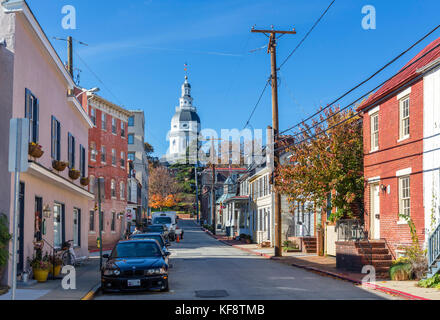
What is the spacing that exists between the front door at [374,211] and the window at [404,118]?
3.02 metres

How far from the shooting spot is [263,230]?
143 ft

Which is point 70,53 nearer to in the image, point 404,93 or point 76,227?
point 76,227

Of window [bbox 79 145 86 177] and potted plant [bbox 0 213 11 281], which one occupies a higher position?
window [bbox 79 145 86 177]

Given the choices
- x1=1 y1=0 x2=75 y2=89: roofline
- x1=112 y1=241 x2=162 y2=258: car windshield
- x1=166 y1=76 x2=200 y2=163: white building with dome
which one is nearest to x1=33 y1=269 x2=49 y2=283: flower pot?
x1=112 y1=241 x2=162 y2=258: car windshield

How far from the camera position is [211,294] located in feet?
44.6

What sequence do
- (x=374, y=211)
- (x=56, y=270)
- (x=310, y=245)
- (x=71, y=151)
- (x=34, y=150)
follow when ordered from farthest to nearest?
(x=310, y=245)
(x=71, y=151)
(x=374, y=211)
(x=56, y=270)
(x=34, y=150)

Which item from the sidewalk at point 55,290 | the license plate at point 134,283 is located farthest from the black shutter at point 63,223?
the license plate at point 134,283

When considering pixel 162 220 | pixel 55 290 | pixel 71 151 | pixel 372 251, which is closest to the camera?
pixel 55 290

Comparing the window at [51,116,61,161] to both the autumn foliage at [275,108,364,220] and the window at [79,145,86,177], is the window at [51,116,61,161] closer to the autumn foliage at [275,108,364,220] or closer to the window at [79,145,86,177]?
the window at [79,145,86,177]

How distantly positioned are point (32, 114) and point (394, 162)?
12539mm

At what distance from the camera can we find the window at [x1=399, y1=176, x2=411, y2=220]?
1915 cm

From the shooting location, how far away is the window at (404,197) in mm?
19152

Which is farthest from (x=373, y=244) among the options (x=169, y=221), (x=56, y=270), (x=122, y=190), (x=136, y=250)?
(x=122, y=190)

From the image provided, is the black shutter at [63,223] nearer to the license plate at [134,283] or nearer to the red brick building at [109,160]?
the license plate at [134,283]
